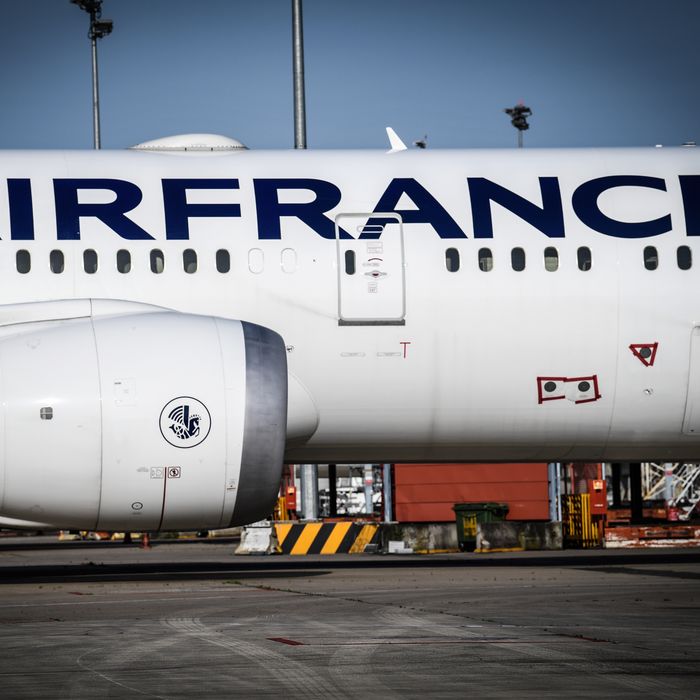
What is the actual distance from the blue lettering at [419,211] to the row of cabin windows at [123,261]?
72.7 inches

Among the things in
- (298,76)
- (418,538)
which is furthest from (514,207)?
(418,538)

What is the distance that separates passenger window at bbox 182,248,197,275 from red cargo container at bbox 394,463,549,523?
1533 cm

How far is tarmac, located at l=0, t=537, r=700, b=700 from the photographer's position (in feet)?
24.5

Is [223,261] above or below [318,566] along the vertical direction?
above

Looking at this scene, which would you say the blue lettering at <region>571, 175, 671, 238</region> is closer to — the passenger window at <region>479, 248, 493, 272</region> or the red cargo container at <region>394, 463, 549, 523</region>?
the passenger window at <region>479, 248, 493, 272</region>

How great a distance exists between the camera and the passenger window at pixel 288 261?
48.9ft

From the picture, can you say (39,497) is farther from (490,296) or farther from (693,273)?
(693,273)

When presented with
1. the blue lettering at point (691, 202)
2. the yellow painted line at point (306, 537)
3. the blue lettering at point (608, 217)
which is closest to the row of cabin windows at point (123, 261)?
the blue lettering at point (608, 217)

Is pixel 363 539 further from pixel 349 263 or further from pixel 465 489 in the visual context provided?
pixel 349 263

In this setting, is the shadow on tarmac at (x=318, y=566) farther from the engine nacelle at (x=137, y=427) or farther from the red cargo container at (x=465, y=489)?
the red cargo container at (x=465, y=489)

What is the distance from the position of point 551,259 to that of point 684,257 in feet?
5.74

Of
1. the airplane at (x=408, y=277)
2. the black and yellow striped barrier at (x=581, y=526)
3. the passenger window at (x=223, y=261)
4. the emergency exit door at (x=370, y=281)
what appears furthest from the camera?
the black and yellow striped barrier at (x=581, y=526)

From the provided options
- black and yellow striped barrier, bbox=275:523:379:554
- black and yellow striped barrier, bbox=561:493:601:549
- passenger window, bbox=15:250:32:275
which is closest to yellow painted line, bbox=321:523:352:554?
black and yellow striped barrier, bbox=275:523:379:554

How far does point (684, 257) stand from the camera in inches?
611
